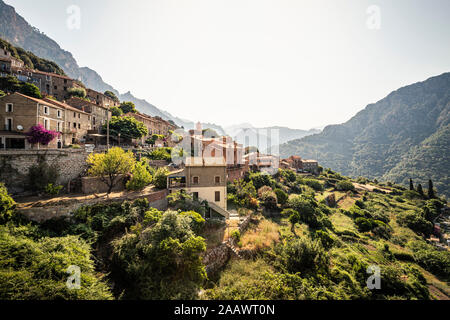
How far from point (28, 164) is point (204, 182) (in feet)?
55.6

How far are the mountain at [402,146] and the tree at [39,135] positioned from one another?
476 ft

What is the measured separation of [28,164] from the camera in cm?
1558

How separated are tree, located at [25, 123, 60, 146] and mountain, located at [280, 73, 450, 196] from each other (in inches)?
5714

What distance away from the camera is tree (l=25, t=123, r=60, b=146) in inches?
719

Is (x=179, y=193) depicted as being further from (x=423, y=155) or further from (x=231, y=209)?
(x=423, y=155)

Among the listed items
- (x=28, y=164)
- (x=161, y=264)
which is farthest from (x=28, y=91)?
(x=161, y=264)

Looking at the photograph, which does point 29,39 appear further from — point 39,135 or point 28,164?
point 28,164

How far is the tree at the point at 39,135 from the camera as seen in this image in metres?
18.2

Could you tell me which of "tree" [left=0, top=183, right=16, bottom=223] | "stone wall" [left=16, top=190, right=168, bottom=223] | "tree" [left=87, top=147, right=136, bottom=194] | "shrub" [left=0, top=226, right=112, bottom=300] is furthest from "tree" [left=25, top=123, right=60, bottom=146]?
"shrub" [left=0, top=226, right=112, bottom=300]

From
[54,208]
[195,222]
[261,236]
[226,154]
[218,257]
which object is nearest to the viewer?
[54,208]

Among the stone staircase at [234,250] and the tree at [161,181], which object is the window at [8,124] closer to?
the tree at [161,181]

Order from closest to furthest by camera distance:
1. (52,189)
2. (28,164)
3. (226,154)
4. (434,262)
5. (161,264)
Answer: (161,264)
(52,189)
(28,164)
(434,262)
(226,154)
